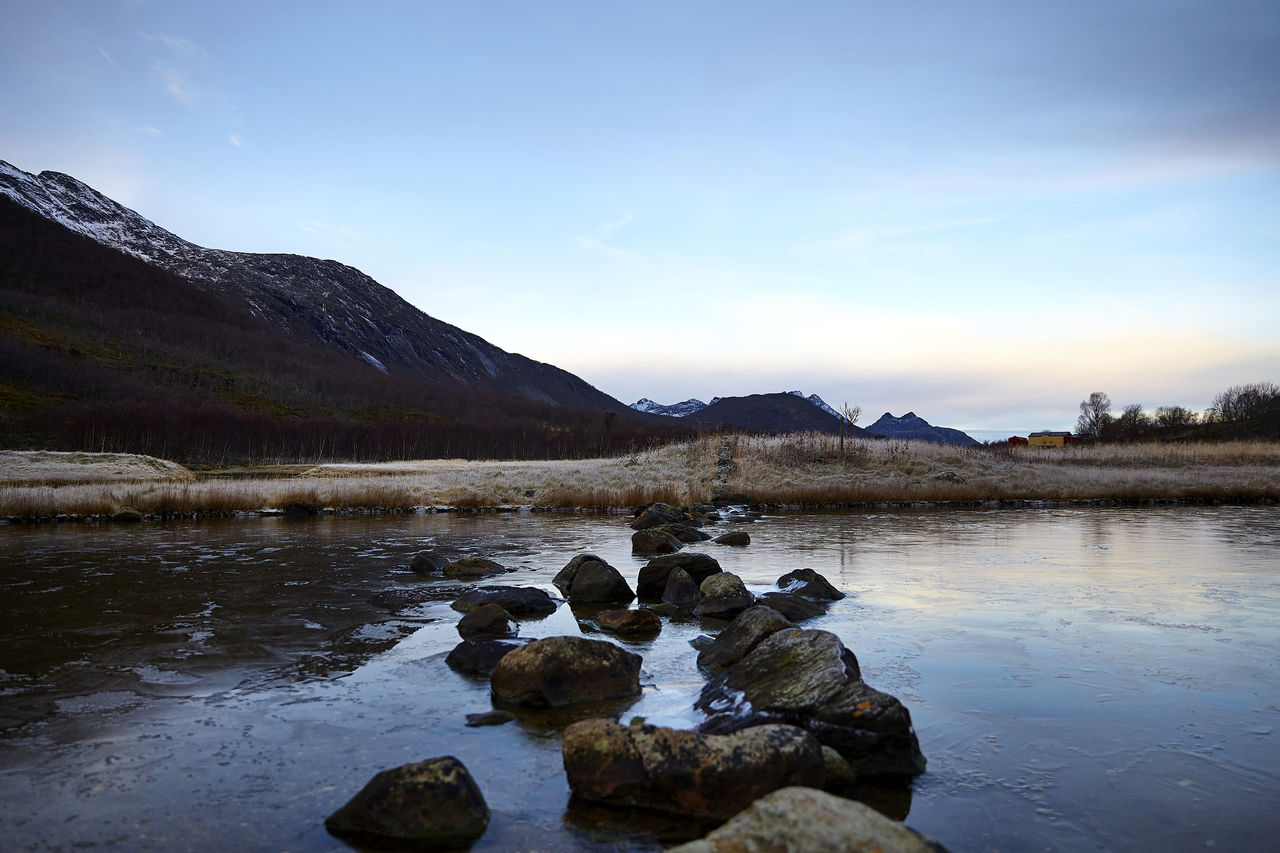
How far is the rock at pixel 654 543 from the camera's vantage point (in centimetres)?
1822

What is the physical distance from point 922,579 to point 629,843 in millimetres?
11058

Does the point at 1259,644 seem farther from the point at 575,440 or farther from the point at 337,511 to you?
the point at 575,440

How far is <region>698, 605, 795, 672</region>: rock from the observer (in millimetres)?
8547

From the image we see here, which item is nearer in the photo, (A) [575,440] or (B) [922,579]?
(B) [922,579]

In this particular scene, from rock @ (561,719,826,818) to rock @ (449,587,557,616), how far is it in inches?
243

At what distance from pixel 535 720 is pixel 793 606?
5.16 m

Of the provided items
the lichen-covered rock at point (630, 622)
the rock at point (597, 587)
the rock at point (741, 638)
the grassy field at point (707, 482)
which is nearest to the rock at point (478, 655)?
the lichen-covered rock at point (630, 622)

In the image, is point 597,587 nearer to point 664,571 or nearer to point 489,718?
point 664,571

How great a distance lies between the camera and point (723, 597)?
11.7m

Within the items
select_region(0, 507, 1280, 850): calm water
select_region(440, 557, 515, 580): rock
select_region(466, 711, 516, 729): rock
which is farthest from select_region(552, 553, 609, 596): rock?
select_region(466, 711, 516, 729): rock

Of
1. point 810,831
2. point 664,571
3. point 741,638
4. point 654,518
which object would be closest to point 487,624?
point 741,638

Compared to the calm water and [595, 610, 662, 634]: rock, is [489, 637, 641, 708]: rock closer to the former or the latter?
the calm water

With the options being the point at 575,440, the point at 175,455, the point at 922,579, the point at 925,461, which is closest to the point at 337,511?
the point at 922,579

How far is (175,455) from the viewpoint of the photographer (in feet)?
233
